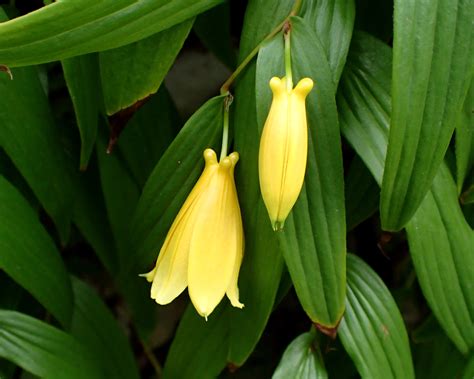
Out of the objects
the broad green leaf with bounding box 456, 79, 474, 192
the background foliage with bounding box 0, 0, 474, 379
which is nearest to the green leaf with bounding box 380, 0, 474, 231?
the background foliage with bounding box 0, 0, 474, 379

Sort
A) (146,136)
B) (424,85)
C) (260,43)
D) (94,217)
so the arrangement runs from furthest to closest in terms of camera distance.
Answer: (94,217), (146,136), (260,43), (424,85)

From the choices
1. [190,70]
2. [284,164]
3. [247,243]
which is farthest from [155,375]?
[284,164]

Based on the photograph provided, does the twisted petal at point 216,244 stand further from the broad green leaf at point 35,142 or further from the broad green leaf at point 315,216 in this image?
the broad green leaf at point 35,142

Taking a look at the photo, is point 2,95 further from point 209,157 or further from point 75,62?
point 209,157

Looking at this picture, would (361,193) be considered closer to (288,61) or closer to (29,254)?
(288,61)

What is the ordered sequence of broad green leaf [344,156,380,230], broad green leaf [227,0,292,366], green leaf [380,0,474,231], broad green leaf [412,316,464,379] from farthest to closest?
broad green leaf [412,316,464,379]
broad green leaf [344,156,380,230]
broad green leaf [227,0,292,366]
green leaf [380,0,474,231]

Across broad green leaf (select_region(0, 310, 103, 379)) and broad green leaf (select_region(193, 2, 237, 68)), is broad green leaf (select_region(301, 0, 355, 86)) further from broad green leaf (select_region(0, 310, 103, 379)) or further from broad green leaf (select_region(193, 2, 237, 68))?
broad green leaf (select_region(0, 310, 103, 379))

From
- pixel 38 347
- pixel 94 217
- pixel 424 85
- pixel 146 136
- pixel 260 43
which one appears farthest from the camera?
pixel 94 217

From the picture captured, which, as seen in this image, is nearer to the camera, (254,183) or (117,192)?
(254,183)

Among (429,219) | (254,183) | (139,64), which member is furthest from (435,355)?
(139,64)
